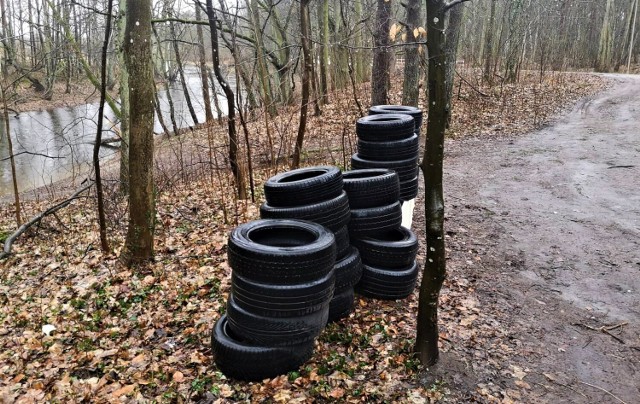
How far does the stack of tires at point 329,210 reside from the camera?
184 inches

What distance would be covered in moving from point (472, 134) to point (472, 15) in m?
21.2

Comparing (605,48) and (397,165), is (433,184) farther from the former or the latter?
(605,48)

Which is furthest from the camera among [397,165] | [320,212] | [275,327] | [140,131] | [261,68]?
[261,68]

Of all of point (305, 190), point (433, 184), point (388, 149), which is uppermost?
point (433, 184)

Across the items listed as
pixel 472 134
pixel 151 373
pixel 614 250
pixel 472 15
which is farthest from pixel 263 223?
pixel 472 15

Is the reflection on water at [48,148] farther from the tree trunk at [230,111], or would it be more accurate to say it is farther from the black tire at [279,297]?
the black tire at [279,297]

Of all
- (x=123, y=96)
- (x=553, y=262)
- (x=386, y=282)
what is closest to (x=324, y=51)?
(x=123, y=96)

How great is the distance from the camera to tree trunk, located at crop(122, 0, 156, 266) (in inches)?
223

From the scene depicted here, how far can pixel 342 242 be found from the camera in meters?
4.88

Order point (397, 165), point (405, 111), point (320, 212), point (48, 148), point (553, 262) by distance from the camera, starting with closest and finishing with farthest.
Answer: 1. point (320, 212)
2. point (553, 262)
3. point (397, 165)
4. point (405, 111)
5. point (48, 148)

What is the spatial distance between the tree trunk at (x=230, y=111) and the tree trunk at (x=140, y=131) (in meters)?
1.98

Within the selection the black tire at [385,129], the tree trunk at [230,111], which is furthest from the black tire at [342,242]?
the tree trunk at [230,111]

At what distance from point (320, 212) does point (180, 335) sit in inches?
77.2

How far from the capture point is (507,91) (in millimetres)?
18625
